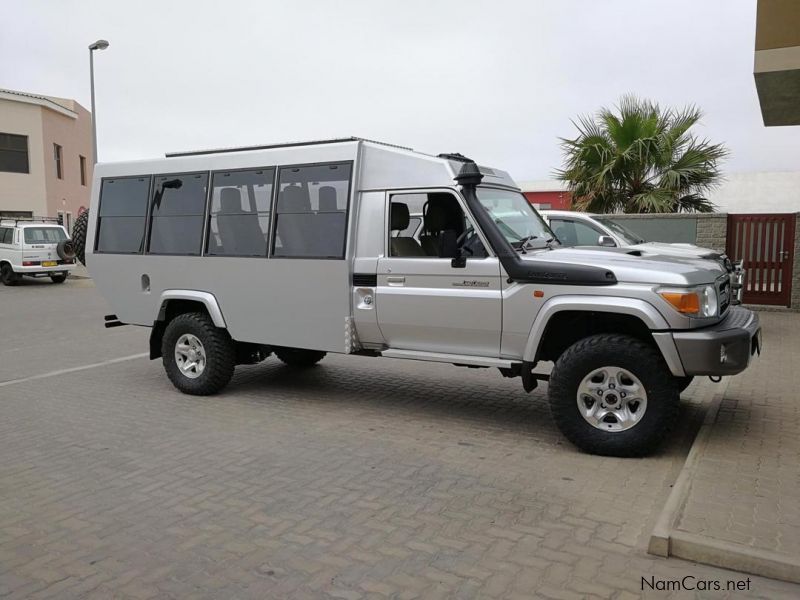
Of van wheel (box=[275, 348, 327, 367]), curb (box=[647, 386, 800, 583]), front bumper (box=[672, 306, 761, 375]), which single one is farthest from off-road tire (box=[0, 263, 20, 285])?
curb (box=[647, 386, 800, 583])

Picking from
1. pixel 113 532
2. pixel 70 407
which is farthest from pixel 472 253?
pixel 70 407

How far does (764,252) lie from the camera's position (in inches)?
568

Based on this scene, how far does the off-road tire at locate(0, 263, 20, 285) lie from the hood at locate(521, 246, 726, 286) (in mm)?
21888

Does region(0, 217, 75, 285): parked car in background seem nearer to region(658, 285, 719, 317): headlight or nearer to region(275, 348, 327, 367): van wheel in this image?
region(275, 348, 327, 367): van wheel

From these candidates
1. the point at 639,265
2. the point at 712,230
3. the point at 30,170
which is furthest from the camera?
the point at 30,170

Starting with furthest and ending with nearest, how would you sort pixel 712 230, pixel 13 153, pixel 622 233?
1. pixel 13 153
2. pixel 712 230
3. pixel 622 233

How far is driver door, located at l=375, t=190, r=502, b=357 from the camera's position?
583 centimetres

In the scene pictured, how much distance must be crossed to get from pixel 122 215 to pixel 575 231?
6742 mm

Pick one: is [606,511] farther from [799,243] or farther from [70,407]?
[799,243]

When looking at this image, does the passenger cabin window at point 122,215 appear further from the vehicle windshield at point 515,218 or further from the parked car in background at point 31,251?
the parked car in background at point 31,251

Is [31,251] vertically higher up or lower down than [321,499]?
higher up

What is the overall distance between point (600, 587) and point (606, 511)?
3.20ft

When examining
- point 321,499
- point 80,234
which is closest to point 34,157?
point 80,234

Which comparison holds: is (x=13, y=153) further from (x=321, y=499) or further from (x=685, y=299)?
(x=685, y=299)
